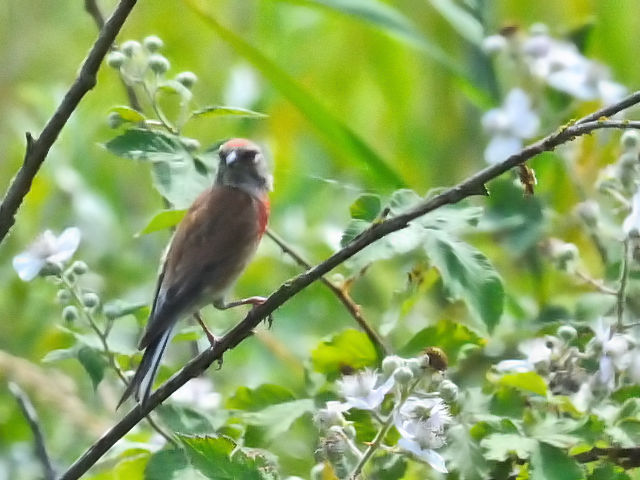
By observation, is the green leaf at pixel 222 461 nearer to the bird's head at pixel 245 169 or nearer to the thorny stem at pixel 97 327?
the thorny stem at pixel 97 327

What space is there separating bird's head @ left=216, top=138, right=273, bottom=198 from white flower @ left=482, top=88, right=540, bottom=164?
0.39 meters

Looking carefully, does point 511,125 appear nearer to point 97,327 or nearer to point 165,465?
point 97,327

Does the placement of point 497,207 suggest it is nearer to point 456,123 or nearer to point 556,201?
point 556,201

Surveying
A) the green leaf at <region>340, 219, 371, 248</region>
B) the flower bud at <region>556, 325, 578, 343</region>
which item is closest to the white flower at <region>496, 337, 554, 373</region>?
the flower bud at <region>556, 325, 578, 343</region>

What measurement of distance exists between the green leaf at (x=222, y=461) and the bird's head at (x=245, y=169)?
2.51ft

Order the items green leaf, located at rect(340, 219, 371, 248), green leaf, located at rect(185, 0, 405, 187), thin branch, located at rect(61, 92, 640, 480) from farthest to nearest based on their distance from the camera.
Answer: green leaf, located at rect(185, 0, 405, 187) → green leaf, located at rect(340, 219, 371, 248) → thin branch, located at rect(61, 92, 640, 480)

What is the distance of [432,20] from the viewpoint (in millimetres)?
2730

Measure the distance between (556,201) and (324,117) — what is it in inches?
24.0

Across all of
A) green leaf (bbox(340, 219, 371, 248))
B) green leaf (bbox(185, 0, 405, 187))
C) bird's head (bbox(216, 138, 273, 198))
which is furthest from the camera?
bird's head (bbox(216, 138, 273, 198))

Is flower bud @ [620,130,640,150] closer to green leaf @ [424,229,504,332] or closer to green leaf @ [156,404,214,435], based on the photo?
green leaf @ [424,229,504,332]

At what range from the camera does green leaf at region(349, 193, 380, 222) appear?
1.19 meters

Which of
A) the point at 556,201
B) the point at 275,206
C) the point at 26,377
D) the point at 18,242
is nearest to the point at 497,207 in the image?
the point at 556,201

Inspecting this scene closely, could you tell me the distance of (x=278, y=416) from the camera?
1.23 m

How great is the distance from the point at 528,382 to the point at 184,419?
421mm
